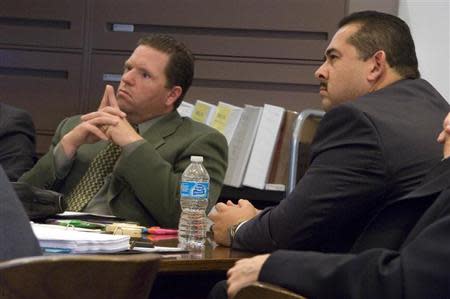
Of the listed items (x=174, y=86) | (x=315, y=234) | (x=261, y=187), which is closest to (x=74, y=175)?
(x=174, y=86)

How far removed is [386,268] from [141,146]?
5.08 ft

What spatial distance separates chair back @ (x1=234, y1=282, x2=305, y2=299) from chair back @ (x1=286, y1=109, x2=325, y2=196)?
2.26 meters

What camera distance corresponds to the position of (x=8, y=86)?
448 centimetres

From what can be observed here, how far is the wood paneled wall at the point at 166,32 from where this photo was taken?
14.1 ft

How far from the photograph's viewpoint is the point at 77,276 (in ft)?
5.00

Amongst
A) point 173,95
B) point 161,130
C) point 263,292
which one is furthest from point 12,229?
point 173,95

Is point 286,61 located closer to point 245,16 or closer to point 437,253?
point 245,16

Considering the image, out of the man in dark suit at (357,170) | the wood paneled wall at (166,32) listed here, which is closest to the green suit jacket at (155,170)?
the man in dark suit at (357,170)

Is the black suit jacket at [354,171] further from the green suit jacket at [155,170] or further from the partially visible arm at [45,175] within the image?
the partially visible arm at [45,175]

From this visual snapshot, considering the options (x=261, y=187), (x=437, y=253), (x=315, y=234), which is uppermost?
(x=437, y=253)

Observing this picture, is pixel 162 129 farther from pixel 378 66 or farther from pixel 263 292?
pixel 263 292

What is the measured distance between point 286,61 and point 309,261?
2547mm

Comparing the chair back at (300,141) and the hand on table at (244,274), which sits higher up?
the hand on table at (244,274)

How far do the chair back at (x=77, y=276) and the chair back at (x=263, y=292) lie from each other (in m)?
0.21
